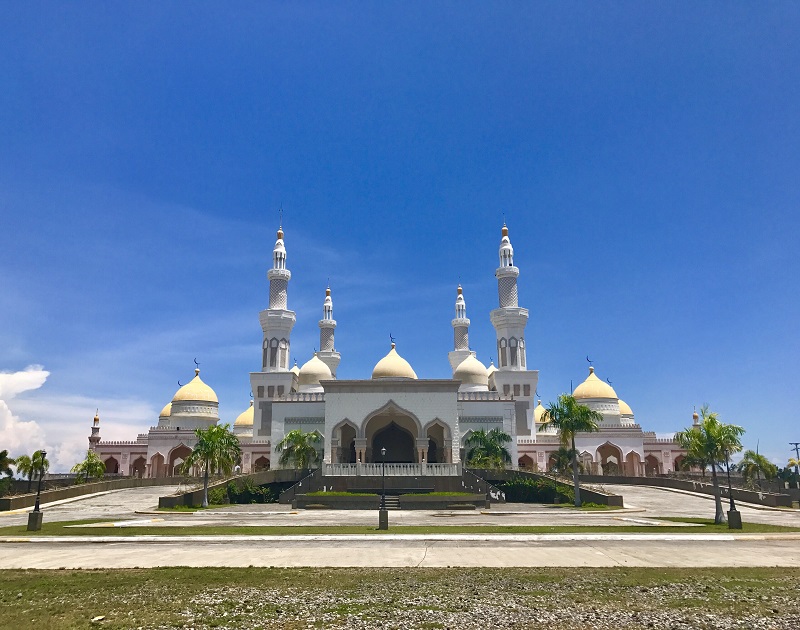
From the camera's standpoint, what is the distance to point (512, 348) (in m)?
70.9

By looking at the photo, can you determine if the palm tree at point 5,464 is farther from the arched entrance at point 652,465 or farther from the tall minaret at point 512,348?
the arched entrance at point 652,465

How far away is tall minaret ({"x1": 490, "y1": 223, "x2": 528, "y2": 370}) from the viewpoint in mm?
70875

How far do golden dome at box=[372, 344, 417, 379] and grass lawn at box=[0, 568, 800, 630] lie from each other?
48707 millimetres

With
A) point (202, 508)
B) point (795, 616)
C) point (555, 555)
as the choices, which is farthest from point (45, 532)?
point (795, 616)

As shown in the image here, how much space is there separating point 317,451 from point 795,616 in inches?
2007

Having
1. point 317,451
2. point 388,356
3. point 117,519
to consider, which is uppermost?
point 388,356

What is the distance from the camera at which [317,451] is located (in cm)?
5891

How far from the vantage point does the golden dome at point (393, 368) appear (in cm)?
6362

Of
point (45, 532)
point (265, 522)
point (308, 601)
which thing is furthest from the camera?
point (265, 522)

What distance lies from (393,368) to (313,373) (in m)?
13.2

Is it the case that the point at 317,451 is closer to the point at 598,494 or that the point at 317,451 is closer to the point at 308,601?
the point at 598,494

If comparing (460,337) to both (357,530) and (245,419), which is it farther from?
(357,530)

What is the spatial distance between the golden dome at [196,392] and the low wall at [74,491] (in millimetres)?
17518

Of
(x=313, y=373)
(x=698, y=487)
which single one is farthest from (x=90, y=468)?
(x=698, y=487)
